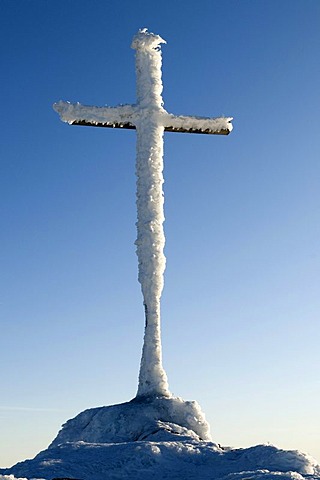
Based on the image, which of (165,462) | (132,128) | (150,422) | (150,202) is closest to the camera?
(165,462)

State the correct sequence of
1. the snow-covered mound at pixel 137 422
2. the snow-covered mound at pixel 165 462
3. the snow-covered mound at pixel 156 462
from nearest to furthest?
the snow-covered mound at pixel 165 462
the snow-covered mound at pixel 156 462
the snow-covered mound at pixel 137 422

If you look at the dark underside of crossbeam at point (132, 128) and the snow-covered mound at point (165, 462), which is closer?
the snow-covered mound at point (165, 462)

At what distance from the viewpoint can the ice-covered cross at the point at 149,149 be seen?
1923 centimetres

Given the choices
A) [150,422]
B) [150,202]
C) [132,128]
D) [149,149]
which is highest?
[132,128]

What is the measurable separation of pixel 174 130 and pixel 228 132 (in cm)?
178

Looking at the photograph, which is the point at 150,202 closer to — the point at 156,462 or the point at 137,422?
the point at 137,422

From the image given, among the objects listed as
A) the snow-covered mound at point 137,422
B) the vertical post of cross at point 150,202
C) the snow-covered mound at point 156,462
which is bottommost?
the snow-covered mound at point 156,462

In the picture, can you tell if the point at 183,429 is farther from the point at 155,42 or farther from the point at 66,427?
the point at 155,42

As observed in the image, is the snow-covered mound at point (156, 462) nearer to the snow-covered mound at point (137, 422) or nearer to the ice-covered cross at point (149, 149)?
the snow-covered mound at point (137, 422)

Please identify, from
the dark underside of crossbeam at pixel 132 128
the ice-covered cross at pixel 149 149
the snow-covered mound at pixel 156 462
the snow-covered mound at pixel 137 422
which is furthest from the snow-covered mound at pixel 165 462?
the dark underside of crossbeam at pixel 132 128

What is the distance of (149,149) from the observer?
20.5 m

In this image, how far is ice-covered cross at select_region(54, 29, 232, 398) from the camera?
19234 millimetres

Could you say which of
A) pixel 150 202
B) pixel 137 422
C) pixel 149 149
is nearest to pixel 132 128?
pixel 149 149

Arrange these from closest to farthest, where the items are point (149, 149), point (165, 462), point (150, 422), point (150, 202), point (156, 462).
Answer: point (156, 462), point (165, 462), point (150, 422), point (150, 202), point (149, 149)
